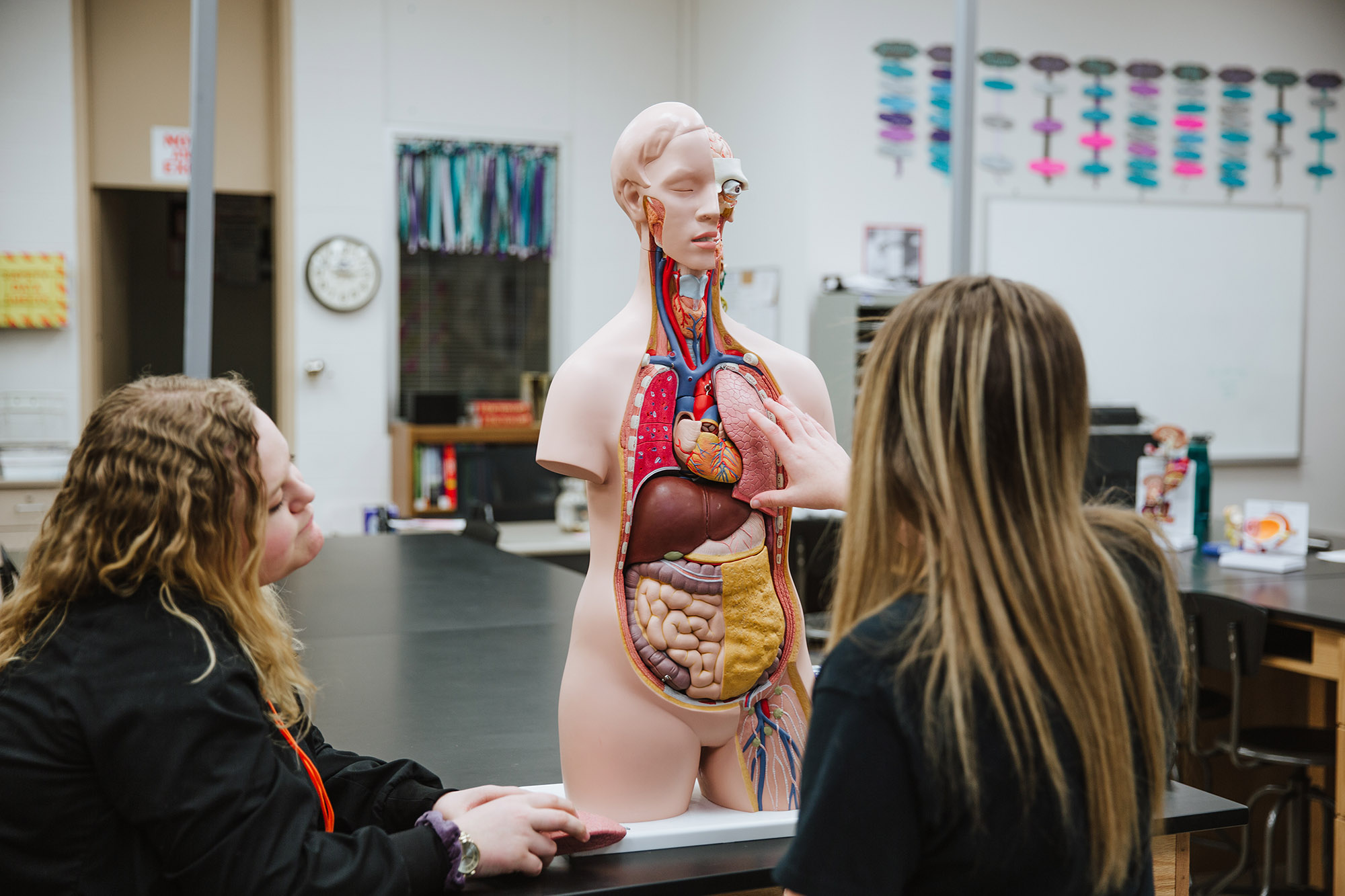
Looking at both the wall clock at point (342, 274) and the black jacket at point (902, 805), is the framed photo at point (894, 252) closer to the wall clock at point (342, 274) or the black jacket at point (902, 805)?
the wall clock at point (342, 274)

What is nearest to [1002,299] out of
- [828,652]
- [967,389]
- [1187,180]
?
[967,389]

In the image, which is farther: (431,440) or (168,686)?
(431,440)

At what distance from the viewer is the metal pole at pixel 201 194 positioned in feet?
7.43

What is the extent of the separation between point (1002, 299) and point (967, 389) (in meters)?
0.08

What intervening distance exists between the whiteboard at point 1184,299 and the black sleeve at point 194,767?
5624 mm

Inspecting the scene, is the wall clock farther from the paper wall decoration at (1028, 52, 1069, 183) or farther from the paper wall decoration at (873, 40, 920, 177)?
the paper wall decoration at (1028, 52, 1069, 183)

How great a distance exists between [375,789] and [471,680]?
3.09 ft

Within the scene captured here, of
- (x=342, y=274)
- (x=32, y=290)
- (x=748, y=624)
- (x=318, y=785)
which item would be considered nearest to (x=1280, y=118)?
(x=342, y=274)

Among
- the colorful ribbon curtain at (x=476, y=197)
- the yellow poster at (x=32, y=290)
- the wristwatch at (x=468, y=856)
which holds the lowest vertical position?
the wristwatch at (x=468, y=856)

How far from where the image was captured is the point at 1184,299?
6410mm

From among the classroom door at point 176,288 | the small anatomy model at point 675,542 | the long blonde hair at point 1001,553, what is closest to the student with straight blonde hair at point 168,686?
Answer: the small anatomy model at point 675,542

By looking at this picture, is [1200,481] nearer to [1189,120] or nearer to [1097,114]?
[1097,114]

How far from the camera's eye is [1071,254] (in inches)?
244

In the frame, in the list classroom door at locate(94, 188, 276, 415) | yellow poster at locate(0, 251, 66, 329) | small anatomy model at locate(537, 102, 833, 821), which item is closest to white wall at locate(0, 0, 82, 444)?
yellow poster at locate(0, 251, 66, 329)
